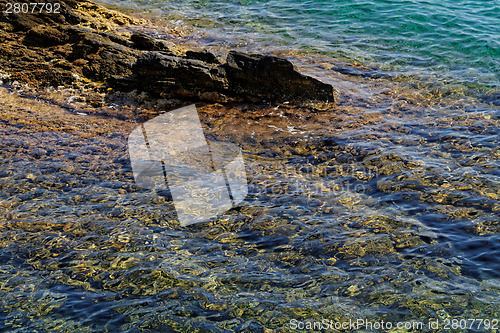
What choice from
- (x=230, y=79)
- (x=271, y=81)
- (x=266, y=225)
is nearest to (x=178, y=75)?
(x=230, y=79)

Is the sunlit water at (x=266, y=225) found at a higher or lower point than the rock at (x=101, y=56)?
lower

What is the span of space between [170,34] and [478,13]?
9.72 m

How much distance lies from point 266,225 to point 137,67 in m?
5.17

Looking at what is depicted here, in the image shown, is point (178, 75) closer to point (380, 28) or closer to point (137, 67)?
point (137, 67)

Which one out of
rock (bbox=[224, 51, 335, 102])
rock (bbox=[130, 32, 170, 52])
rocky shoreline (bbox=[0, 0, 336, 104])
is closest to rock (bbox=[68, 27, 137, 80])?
rocky shoreline (bbox=[0, 0, 336, 104])

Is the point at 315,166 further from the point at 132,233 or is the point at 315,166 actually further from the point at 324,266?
the point at 132,233

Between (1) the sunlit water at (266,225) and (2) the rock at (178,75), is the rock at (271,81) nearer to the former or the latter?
(2) the rock at (178,75)

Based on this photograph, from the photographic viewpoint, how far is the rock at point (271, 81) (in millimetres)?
8641

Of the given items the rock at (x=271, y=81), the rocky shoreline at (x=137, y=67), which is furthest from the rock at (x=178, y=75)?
the rock at (x=271, y=81)

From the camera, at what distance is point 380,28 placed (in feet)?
40.9

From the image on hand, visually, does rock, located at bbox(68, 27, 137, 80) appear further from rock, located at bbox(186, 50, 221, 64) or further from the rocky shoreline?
rock, located at bbox(186, 50, 221, 64)

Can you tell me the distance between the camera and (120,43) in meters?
9.91

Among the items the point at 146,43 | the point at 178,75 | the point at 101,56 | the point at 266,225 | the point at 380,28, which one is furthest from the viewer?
the point at 380,28

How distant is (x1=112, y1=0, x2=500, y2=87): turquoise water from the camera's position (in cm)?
1041
